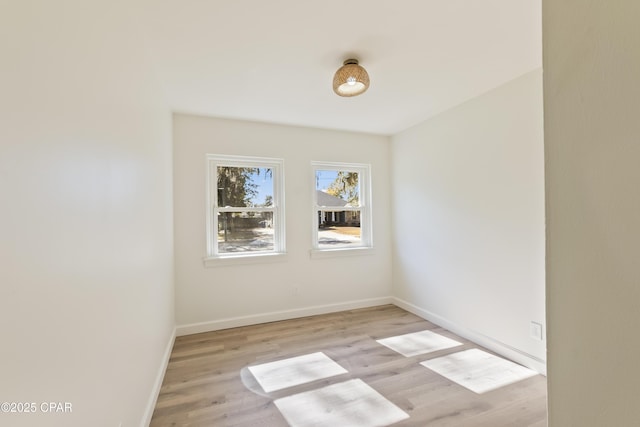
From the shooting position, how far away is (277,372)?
2354 mm

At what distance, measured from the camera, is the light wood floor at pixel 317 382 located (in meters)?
1.84

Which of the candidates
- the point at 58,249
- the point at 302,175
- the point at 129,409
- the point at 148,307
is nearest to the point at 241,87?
the point at 302,175

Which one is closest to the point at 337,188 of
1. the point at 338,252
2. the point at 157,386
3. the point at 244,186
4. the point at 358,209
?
the point at 358,209

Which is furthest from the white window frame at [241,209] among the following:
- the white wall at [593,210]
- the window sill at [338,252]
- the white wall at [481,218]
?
the white wall at [593,210]

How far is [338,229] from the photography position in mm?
3947

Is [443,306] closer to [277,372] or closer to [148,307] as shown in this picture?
[277,372]

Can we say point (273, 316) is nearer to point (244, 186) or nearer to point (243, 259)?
point (243, 259)

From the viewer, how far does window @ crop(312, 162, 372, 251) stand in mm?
3801

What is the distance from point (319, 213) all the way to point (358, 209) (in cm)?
61

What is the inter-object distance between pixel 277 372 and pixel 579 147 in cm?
247

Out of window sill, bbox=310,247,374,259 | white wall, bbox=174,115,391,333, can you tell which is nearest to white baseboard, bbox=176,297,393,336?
white wall, bbox=174,115,391,333

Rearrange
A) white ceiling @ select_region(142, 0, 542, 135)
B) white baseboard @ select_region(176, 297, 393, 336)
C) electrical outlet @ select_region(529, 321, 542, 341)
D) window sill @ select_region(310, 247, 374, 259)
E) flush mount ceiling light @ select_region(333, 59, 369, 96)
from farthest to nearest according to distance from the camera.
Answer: window sill @ select_region(310, 247, 374, 259) → white baseboard @ select_region(176, 297, 393, 336) → electrical outlet @ select_region(529, 321, 542, 341) → flush mount ceiling light @ select_region(333, 59, 369, 96) → white ceiling @ select_region(142, 0, 542, 135)

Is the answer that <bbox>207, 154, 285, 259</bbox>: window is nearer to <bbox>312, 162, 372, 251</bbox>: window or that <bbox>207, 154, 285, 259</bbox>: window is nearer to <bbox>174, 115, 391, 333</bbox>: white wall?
<bbox>174, 115, 391, 333</bbox>: white wall

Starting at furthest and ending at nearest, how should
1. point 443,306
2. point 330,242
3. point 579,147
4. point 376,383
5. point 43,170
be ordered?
1. point 330,242
2. point 443,306
3. point 376,383
4. point 43,170
5. point 579,147
